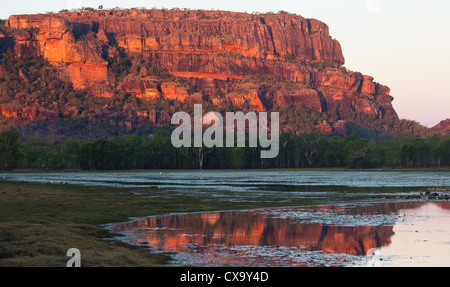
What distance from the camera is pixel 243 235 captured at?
3130cm

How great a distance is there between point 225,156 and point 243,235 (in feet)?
481

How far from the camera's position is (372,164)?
6698 inches

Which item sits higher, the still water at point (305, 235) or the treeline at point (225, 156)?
the treeline at point (225, 156)

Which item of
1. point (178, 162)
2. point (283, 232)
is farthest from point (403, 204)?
point (178, 162)

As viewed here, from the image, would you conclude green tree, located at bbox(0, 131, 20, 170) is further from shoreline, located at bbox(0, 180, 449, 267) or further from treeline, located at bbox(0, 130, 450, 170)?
shoreline, located at bbox(0, 180, 449, 267)

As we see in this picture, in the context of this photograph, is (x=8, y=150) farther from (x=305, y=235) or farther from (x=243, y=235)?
(x=305, y=235)

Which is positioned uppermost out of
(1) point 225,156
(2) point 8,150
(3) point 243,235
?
(2) point 8,150

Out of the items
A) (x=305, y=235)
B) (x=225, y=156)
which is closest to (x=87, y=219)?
(x=305, y=235)

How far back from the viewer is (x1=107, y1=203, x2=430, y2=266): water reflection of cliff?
26817 millimetres

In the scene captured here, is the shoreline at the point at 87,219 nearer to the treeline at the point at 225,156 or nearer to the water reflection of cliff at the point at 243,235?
the water reflection of cliff at the point at 243,235

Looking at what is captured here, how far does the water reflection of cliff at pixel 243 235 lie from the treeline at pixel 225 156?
5052 inches

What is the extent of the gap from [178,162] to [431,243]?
154 metres

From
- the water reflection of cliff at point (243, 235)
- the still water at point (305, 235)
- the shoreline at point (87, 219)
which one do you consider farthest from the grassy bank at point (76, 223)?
the water reflection of cliff at point (243, 235)

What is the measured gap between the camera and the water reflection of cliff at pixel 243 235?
88.0ft
